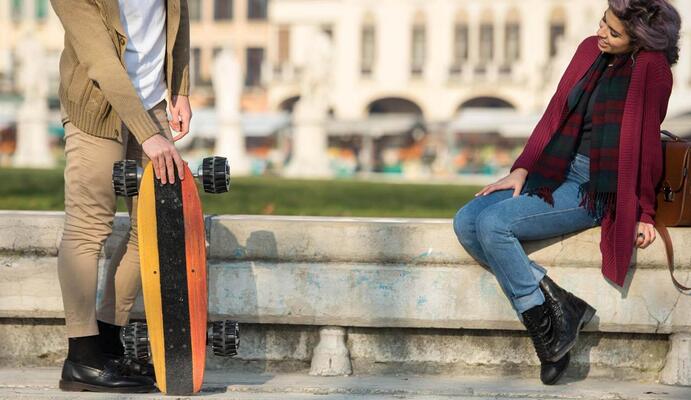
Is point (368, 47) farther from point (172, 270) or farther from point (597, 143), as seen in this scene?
point (172, 270)

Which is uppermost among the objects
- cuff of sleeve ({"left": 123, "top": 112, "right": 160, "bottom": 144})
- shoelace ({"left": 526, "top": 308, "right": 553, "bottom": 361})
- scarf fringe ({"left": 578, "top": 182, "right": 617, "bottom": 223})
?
cuff of sleeve ({"left": 123, "top": 112, "right": 160, "bottom": 144})

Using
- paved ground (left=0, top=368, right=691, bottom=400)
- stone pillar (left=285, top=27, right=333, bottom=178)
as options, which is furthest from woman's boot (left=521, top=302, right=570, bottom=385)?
stone pillar (left=285, top=27, right=333, bottom=178)

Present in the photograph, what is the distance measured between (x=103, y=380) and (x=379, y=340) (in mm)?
1097

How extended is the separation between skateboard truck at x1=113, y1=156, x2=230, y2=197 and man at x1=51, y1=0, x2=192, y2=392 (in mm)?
82

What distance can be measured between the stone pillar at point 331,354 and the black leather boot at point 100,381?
2.34ft

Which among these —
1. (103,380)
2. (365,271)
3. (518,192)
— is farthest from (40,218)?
(518,192)

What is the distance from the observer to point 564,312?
14.3ft

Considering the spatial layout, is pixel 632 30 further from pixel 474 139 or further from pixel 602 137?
pixel 474 139

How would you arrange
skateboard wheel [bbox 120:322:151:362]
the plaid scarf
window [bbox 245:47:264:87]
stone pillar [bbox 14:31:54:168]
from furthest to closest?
1. window [bbox 245:47:264:87]
2. stone pillar [bbox 14:31:54:168]
3. the plaid scarf
4. skateboard wheel [bbox 120:322:151:362]

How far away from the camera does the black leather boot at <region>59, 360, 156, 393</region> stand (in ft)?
13.6

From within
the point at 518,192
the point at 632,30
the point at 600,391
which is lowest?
the point at 600,391

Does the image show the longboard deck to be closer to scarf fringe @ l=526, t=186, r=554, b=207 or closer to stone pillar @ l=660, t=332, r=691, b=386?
scarf fringe @ l=526, t=186, r=554, b=207

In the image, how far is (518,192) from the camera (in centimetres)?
450

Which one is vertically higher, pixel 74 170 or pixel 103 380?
pixel 74 170
